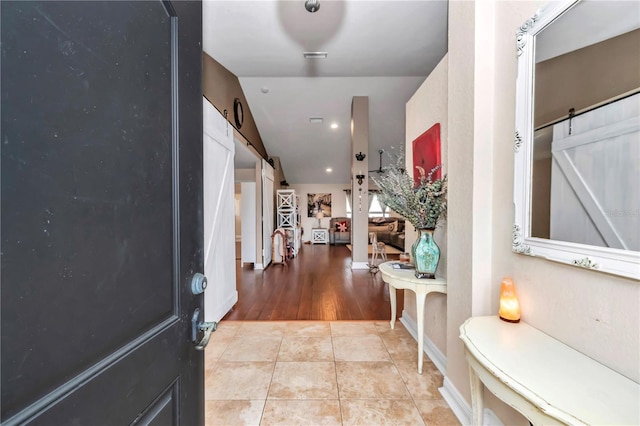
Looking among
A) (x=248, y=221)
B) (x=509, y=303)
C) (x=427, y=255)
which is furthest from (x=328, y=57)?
(x=248, y=221)

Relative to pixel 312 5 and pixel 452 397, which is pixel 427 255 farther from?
pixel 312 5

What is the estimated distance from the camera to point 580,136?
91 cm

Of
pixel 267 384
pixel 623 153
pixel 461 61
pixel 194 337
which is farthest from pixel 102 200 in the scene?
pixel 461 61

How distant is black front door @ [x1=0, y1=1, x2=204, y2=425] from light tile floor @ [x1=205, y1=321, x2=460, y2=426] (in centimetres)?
100

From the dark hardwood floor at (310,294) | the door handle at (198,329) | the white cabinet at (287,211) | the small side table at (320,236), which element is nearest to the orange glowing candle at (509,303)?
the door handle at (198,329)

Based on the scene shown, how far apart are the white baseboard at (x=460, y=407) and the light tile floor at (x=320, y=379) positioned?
0.04 meters

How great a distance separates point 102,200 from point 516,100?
5.17 feet

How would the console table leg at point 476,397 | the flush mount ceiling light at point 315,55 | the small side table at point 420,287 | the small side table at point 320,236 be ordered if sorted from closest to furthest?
1. the console table leg at point 476,397
2. the small side table at point 420,287
3. the flush mount ceiling light at point 315,55
4. the small side table at point 320,236

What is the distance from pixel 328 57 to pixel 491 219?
299 centimetres

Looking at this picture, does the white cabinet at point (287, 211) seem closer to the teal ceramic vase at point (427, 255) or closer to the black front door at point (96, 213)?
the teal ceramic vase at point (427, 255)

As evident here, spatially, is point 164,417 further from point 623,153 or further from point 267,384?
point 623,153

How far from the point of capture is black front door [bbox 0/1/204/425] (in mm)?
351

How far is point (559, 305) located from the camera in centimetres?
98

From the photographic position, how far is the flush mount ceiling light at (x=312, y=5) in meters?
2.22
